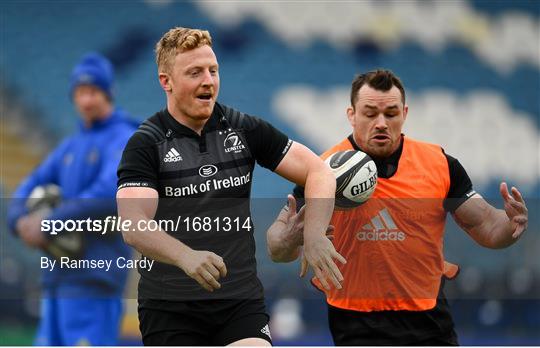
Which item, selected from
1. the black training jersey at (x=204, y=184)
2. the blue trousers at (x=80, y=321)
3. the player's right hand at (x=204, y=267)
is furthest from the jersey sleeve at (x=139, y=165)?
the blue trousers at (x=80, y=321)

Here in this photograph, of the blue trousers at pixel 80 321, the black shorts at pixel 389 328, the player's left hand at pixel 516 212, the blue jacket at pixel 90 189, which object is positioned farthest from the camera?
the blue trousers at pixel 80 321

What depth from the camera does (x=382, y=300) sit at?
4574 millimetres

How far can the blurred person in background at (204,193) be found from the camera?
152 inches

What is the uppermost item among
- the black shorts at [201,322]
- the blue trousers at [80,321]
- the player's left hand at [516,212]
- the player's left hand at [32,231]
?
the player's left hand at [32,231]

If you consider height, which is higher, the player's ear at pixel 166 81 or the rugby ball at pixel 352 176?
the player's ear at pixel 166 81

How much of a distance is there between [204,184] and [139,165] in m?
0.29

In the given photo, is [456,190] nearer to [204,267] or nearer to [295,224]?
[295,224]

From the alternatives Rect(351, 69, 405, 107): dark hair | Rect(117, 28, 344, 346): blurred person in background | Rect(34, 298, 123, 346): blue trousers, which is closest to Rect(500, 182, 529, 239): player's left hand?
Rect(351, 69, 405, 107): dark hair

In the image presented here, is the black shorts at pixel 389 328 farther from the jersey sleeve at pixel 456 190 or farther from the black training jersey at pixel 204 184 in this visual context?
the black training jersey at pixel 204 184

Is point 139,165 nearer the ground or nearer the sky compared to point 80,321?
nearer the sky

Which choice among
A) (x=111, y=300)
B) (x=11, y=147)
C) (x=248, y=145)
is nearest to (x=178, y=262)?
(x=248, y=145)

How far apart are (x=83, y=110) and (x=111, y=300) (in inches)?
60.1

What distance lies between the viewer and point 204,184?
3.89 metres

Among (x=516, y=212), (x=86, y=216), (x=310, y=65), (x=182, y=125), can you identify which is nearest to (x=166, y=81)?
(x=182, y=125)
